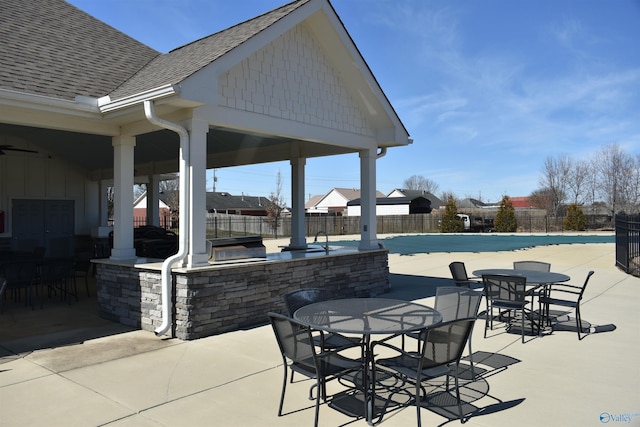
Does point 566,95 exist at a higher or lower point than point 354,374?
higher

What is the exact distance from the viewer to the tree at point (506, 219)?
35.6 metres

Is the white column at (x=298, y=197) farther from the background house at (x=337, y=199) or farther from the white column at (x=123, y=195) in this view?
the background house at (x=337, y=199)

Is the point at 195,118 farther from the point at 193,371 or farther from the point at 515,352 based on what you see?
the point at 515,352

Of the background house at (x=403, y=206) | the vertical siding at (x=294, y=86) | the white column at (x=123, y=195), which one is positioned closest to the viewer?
the vertical siding at (x=294, y=86)

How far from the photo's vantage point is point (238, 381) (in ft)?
14.0

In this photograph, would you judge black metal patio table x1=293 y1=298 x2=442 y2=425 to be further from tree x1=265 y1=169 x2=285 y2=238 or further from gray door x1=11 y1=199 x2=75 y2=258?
tree x1=265 y1=169 x2=285 y2=238

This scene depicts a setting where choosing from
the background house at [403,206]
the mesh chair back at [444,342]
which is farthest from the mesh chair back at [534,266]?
the background house at [403,206]

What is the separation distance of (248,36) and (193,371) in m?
4.71

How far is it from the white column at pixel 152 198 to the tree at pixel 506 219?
29631 millimetres

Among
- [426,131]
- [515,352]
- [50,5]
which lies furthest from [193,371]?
[426,131]

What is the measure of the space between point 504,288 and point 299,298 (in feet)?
9.84

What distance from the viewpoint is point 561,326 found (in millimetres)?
6508

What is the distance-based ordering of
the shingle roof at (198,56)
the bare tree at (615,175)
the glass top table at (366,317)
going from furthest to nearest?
the bare tree at (615,175)
the shingle roof at (198,56)
the glass top table at (366,317)

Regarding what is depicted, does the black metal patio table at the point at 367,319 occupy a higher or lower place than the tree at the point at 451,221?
lower
